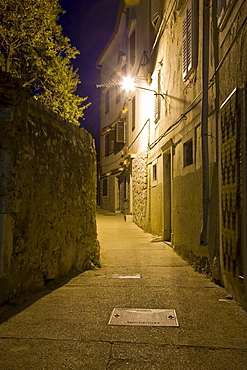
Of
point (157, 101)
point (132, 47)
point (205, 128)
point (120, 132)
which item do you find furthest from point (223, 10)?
point (120, 132)

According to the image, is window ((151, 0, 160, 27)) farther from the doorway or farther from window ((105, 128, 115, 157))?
window ((105, 128, 115, 157))

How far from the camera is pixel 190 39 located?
6.48 m

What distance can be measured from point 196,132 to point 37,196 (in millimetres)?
3242

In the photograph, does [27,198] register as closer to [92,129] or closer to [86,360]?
[86,360]

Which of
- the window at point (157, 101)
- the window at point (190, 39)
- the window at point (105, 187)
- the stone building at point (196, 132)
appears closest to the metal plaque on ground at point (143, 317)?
the stone building at point (196, 132)

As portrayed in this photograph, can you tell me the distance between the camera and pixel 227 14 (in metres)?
4.55

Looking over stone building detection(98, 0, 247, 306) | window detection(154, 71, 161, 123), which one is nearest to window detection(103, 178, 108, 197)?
stone building detection(98, 0, 247, 306)

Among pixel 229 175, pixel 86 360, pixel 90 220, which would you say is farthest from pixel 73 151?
pixel 86 360

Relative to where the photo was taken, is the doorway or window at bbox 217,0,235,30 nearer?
window at bbox 217,0,235,30

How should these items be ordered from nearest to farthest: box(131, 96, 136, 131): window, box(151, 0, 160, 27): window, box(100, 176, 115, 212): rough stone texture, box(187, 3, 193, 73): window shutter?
box(187, 3, 193, 73): window shutter < box(151, 0, 160, 27): window < box(131, 96, 136, 131): window < box(100, 176, 115, 212): rough stone texture

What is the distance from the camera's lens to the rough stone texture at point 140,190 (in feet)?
40.8

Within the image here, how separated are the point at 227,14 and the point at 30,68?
27.8 ft

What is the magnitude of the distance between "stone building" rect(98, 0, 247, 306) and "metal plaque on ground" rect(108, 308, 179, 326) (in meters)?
0.92

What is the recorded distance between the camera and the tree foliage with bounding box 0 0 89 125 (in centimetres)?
1009
